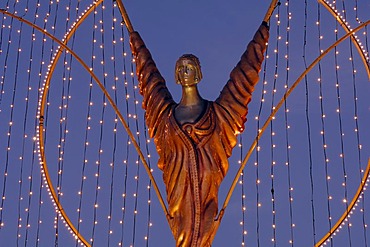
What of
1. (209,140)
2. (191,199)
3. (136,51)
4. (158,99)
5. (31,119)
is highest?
(31,119)

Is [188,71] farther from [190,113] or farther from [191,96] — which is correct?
[190,113]

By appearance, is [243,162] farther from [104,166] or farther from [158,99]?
[104,166]

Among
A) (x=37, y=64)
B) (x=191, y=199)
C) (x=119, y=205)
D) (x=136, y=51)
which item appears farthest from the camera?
(x=119, y=205)

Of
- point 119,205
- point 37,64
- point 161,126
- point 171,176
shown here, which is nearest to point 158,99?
point 161,126

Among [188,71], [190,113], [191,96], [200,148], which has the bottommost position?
[200,148]

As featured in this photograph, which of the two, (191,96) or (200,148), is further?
(191,96)

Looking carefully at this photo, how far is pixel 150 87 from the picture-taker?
5320 millimetres

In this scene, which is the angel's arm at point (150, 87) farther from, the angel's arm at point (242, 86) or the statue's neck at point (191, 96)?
the angel's arm at point (242, 86)

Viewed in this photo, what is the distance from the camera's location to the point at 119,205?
11.3 meters

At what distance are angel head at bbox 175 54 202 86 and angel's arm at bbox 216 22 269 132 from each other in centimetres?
20

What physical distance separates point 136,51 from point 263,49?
842 millimetres

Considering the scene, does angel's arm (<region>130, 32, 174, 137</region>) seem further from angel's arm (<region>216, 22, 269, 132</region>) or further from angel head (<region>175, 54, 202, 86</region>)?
angel's arm (<region>216, 22, 269, 132</region>)

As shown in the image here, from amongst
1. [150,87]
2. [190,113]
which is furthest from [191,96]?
[150,87]

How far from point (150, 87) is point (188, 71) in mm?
328
